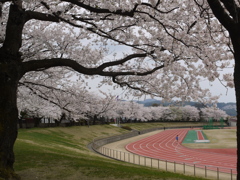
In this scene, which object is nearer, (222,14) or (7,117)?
(222,14)

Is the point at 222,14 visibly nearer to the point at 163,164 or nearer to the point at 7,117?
the point at 7,117

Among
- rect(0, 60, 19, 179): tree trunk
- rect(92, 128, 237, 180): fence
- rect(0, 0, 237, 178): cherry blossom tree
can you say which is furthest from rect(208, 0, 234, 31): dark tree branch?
rect(92, 128, 237, 180): fence

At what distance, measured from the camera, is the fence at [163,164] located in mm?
17919

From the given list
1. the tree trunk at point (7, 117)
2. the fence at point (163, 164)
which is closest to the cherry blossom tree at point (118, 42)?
the tree trunk at point (7, 117)

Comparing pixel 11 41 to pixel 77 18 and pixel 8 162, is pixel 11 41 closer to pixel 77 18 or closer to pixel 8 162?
pixel 77 18

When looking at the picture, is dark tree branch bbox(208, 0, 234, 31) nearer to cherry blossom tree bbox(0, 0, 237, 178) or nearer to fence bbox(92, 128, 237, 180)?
cherry blossom tree bbox(0, 0, 237, 178)

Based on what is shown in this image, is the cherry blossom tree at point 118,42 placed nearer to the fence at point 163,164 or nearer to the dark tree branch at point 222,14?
the dark tree branch at point 222,14

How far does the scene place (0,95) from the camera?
22.3 ft

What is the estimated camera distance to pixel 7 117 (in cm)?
675

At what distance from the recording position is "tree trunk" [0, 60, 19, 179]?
661cm

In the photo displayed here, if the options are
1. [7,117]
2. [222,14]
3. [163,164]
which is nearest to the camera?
[222,14]

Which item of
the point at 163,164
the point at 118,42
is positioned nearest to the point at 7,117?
the point at 118,42

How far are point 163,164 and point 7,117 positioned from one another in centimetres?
1927

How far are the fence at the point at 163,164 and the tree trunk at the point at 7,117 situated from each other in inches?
514
